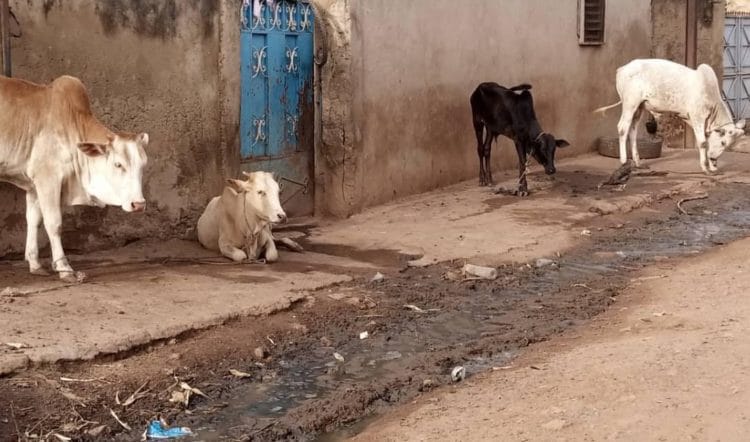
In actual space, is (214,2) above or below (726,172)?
above

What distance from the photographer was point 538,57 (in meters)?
14.4

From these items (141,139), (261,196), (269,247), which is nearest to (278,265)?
(269,247)

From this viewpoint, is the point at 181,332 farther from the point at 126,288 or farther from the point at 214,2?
the point at 214,2

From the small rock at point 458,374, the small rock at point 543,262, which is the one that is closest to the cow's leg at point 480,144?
the small rock at point 543,262

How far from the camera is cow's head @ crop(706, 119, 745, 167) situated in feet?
45.9

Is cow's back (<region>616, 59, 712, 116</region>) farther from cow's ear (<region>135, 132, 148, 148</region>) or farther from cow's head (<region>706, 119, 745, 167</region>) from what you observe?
cow's ear (<region>135, 132, 148, 148</region>)

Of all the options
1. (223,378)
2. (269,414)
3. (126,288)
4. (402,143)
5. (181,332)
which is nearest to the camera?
(269,414)

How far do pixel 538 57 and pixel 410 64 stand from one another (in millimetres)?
3068

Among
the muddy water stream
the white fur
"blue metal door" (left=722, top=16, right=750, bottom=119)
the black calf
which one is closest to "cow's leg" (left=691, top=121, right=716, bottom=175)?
the black calf

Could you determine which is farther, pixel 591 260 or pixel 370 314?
pixel 591 260

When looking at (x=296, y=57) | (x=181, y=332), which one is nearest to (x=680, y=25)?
(x=296, y=57)

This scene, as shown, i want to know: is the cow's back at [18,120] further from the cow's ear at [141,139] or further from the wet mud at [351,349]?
the wet mud at [351,349]

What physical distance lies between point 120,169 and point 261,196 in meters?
1.30

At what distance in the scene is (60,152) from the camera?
745cm
